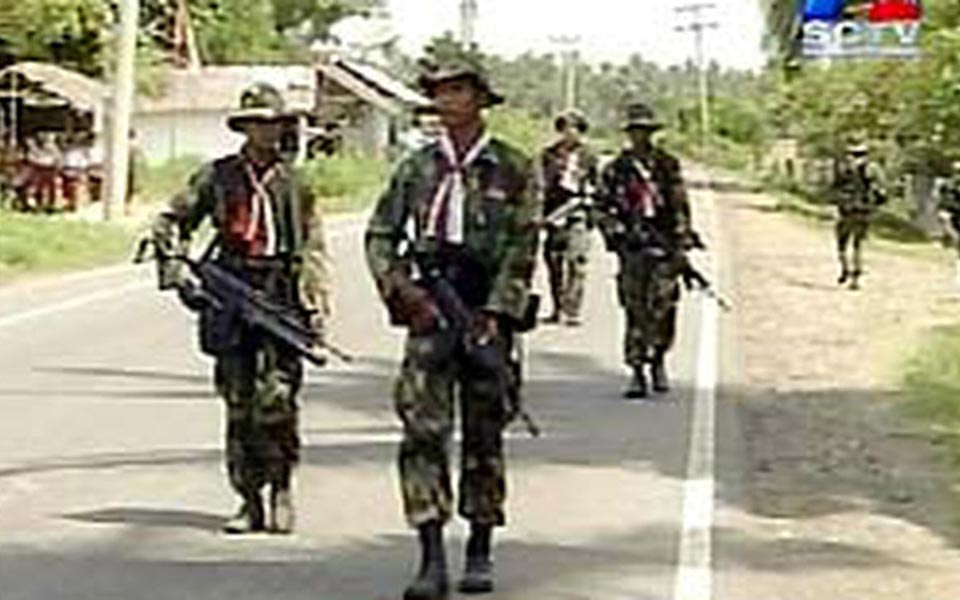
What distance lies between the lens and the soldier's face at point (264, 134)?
10.2 meters

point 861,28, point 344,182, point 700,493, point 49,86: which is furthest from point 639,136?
point 344,182

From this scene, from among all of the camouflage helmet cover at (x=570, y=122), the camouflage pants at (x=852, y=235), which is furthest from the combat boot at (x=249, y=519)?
the camouflage pants at (x=852, y=235)

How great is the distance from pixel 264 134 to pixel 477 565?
2.07 m

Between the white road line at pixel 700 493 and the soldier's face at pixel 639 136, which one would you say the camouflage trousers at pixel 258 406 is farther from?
the soldier's face at pixel 639 136

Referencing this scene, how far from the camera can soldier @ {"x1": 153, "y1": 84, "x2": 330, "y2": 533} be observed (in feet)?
33.5

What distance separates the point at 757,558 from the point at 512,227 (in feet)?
7.46

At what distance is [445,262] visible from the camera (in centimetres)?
912

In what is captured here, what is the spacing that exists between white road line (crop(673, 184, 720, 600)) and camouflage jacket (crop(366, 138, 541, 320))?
143cm

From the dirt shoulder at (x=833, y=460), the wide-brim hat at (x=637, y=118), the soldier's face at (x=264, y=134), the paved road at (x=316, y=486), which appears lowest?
the dirt shoulder at (x=833, y=460)

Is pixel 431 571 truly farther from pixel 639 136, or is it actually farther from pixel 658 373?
pixel 658 373

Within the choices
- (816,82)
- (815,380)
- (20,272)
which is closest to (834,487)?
(815,380)

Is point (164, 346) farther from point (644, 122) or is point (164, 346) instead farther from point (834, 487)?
point (834, 487)

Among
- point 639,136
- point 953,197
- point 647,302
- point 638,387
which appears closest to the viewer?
point 639,136

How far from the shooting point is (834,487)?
42.9 ft
